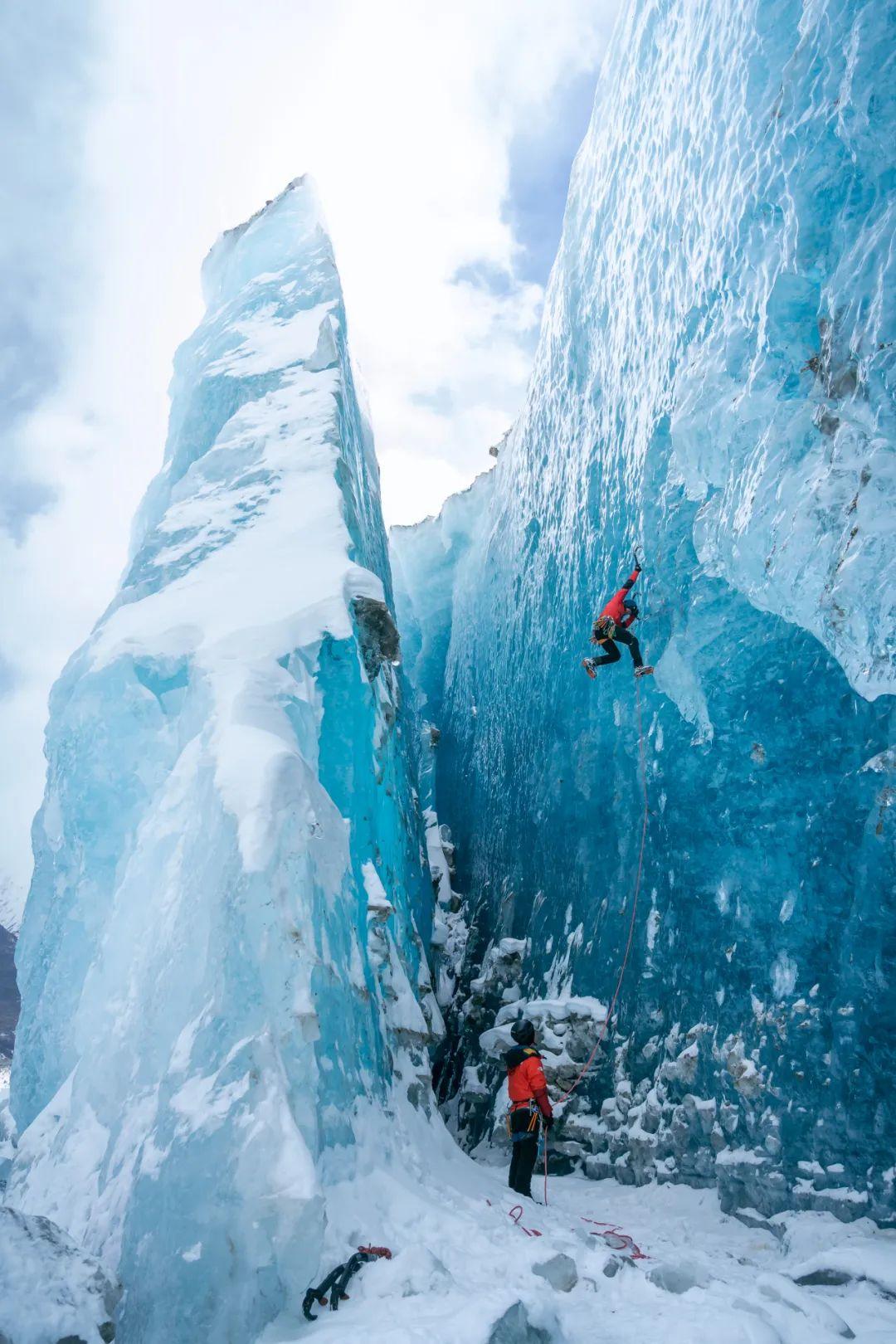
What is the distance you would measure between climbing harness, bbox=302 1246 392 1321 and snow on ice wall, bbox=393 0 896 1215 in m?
2.49

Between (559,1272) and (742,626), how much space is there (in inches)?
172

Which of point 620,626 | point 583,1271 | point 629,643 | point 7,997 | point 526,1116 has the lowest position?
point 7,997

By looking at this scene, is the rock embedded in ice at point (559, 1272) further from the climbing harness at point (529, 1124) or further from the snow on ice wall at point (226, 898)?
the climbing harness at point (529, 1124)

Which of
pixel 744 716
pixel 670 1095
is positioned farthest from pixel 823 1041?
pixel 744 716

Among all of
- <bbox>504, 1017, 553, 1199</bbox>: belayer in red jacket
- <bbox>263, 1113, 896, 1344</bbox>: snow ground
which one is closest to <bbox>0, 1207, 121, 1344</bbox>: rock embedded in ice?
<bbox>263, 1113, 896, 1344</bbox>: snow ground

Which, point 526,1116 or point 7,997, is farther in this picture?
point 7,997

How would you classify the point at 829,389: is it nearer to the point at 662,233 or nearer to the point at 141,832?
the point at 662,233

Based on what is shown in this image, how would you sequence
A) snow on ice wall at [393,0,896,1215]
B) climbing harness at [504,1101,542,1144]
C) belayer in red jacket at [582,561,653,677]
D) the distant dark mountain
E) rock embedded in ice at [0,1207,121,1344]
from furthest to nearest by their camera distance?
1. the distant dark mountain
2. belayer in red jacket at [582,561,653,677]
3. climbing harness at [504,1101,542,1144]
4. snow on ice wall at [393,0,896,1215]
5. rock embedded in ice at [0,1207,121,1344]

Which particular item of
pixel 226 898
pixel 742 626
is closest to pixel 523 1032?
pixel 226 898

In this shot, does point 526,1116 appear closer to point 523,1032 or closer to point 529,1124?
point 529,1124

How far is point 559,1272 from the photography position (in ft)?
12.0

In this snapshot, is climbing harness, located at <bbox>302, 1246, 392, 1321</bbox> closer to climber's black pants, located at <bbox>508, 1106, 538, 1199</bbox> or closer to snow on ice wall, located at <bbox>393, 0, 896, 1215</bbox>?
climber's black pants, located at <bbox>508, 1106, 538, 1199</bbox>

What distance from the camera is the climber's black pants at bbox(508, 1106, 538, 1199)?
5.59 m

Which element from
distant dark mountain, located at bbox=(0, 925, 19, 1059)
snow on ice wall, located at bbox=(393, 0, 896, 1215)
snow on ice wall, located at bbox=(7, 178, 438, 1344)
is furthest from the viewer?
distant dark mountain, located at bbox=(0, 925, 19, 1059)
